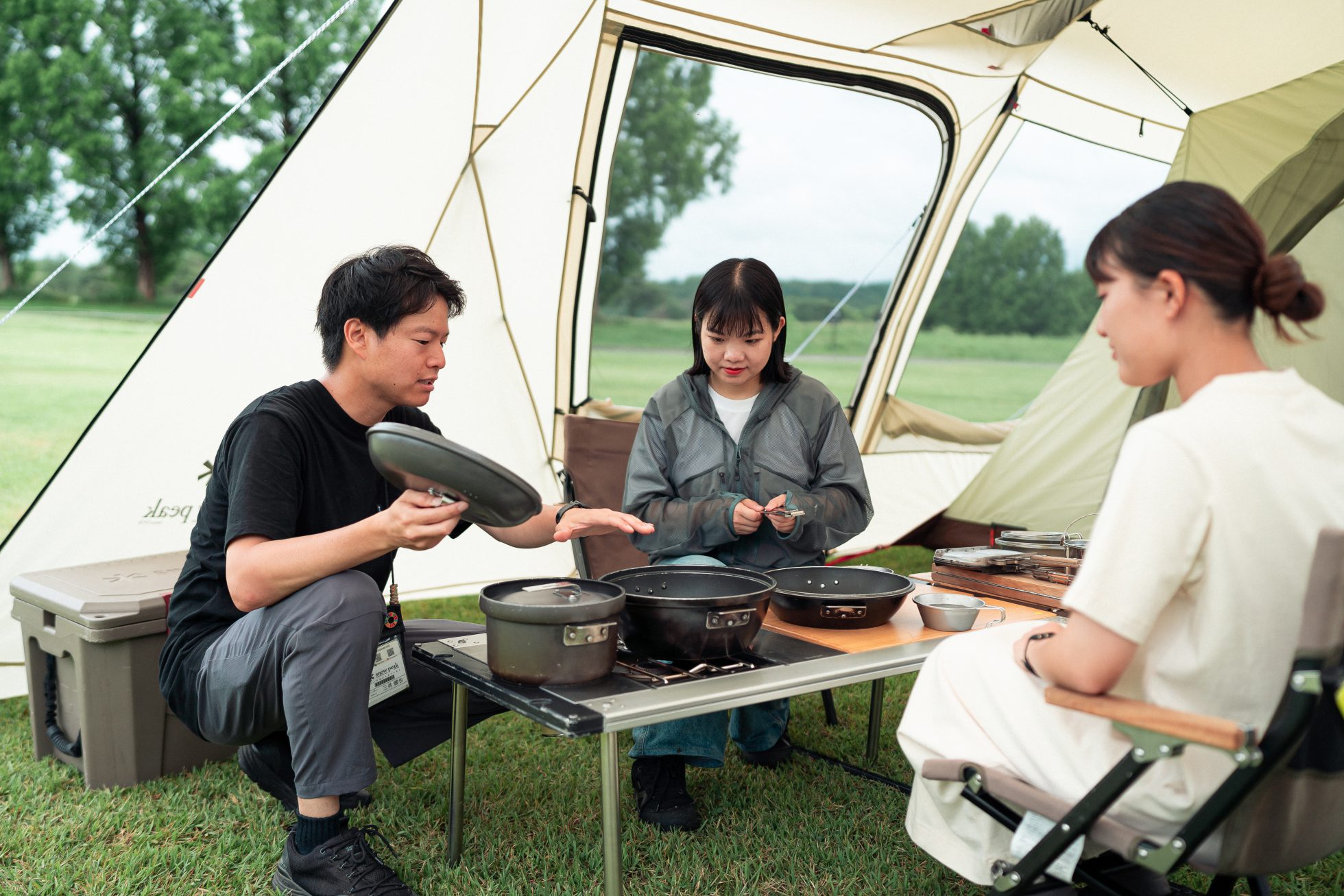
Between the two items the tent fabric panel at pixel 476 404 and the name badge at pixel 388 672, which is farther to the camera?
the tent fabric panel at pixel 476 404

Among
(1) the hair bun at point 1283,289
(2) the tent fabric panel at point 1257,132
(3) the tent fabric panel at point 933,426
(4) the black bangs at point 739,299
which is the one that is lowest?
(3) the tent fabric panel at point 933,426

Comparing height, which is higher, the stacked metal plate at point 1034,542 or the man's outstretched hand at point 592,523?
the man's outstretched hand at point 592,523

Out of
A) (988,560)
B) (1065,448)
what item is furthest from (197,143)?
(1065,448)

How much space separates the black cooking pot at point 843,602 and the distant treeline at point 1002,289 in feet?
80.8

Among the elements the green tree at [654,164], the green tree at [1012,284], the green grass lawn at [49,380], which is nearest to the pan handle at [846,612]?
the green grass lawn at [49,380]

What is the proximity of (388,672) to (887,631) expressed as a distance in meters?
1.05

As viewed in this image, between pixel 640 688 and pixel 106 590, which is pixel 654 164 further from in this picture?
pixel 640 688

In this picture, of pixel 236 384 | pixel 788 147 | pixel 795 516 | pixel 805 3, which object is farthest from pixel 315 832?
pixel 788 147

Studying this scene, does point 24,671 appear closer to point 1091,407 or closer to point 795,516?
point 795,516

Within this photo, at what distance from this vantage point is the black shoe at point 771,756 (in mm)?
2740

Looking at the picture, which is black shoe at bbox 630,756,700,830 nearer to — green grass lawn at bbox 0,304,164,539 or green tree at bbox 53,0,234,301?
green grass lawn at bbox 0,304,164,539

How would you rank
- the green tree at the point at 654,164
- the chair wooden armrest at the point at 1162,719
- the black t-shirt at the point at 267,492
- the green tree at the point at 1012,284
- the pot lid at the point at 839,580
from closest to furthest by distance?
the chair wooden armrest at the point at 1162,719
the black t-shirt at the point at 267,492
the pot lid at the point at 839,580
the green tree at the point at 654,164
the green tree at the point at 1012,284

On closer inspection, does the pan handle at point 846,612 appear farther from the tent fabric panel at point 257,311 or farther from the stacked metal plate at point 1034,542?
the tent fabric panel at point 257,311

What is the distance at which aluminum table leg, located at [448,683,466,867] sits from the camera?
2078 mm
